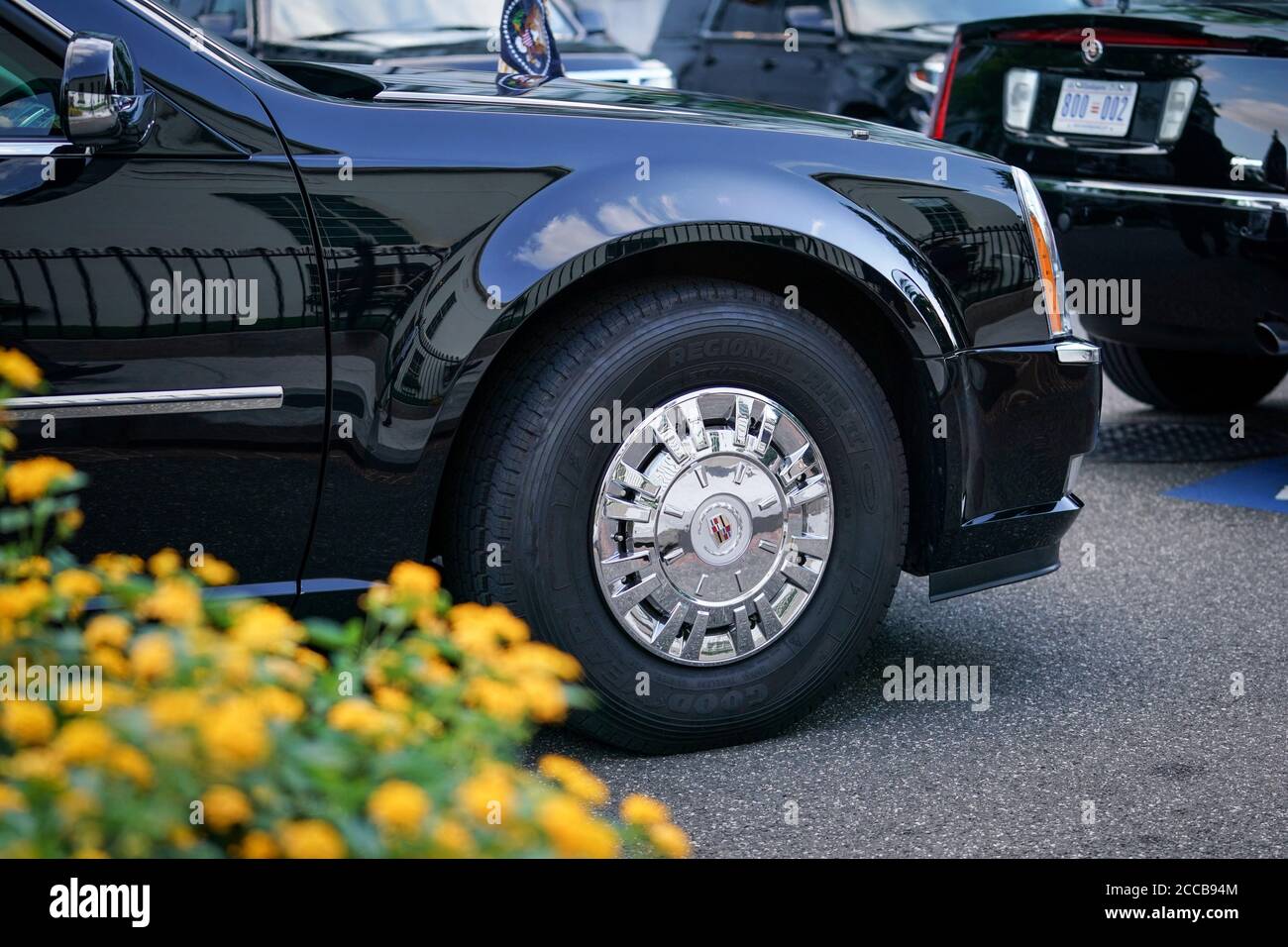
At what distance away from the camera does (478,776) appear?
1381mm

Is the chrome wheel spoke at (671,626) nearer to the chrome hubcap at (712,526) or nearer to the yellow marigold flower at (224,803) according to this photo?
the chrome hubcap at (712,526)

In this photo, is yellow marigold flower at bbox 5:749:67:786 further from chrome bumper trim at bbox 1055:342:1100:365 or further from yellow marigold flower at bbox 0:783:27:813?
chrome bumper trim at bbox 1055:342:1100:365

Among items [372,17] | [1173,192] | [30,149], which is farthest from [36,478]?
[372,17]

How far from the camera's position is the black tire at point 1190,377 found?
20.0 ft

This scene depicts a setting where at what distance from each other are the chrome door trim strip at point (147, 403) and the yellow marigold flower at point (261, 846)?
1.37 metres

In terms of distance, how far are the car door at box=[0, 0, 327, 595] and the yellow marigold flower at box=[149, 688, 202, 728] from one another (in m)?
1.42

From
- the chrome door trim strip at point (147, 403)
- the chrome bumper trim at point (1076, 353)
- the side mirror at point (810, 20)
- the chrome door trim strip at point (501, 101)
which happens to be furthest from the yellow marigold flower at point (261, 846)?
the side mirror at point (810, 20)

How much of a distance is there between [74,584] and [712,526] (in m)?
1.65

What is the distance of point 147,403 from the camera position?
259cm

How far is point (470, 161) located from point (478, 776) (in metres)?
1.63

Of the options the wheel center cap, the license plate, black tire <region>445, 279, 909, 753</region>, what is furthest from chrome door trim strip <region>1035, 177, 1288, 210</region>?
the wheel center cap

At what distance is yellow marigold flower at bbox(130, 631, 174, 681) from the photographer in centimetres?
128

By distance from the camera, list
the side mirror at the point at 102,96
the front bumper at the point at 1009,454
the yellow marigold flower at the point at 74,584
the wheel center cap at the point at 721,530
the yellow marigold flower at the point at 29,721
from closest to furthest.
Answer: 1. the yellow marigold flower at the point at 29,721
2. the yellow marigold flower at the point at 74,584
3. the side mirror at the point at 102,96
4. the wheel center cap at the point at 721,530
5. the front bumper at the point at 1009,454
